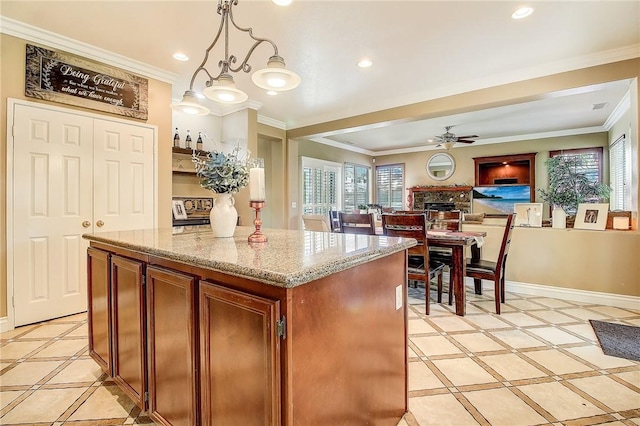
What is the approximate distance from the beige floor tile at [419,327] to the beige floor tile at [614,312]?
6.12 feet

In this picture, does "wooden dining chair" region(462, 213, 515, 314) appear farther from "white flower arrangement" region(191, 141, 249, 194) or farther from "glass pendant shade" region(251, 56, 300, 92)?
"white flower arrangement" region(191, 141, 249, 194)

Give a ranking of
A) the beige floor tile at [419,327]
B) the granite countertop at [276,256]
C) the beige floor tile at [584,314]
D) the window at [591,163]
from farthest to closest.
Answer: the window at [591,163] < the beige floor tile at [584,314] < the beige floor tile at [419,327] < the granite countertop at [276,256]

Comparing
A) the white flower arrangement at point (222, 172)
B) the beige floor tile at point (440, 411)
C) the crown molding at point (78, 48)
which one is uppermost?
the crown molding at point (78, 48)

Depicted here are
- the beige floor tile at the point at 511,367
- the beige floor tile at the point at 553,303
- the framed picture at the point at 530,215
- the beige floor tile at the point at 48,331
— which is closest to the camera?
the beige floor tile at the point at 511,367

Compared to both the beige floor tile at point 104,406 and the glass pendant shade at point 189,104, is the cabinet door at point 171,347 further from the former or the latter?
the glass pendant shade at point 189,104

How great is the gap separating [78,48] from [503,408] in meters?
4.54

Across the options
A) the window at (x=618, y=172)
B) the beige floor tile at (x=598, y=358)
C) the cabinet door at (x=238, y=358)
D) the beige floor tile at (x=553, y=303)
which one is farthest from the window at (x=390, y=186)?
the cabinet door at (x=238, y=358)

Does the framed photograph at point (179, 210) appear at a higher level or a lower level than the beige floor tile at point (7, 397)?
higher

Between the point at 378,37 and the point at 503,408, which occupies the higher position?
the point at 378,37

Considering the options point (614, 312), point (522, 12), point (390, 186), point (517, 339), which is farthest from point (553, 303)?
point (390, 186)

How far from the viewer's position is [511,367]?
2.12 metres

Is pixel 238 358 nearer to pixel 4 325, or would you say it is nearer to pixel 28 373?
pixel 28 373

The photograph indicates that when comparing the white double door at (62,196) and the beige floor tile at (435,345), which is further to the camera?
the white double door at (62,196)

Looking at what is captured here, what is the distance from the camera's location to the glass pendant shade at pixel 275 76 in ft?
5.74
